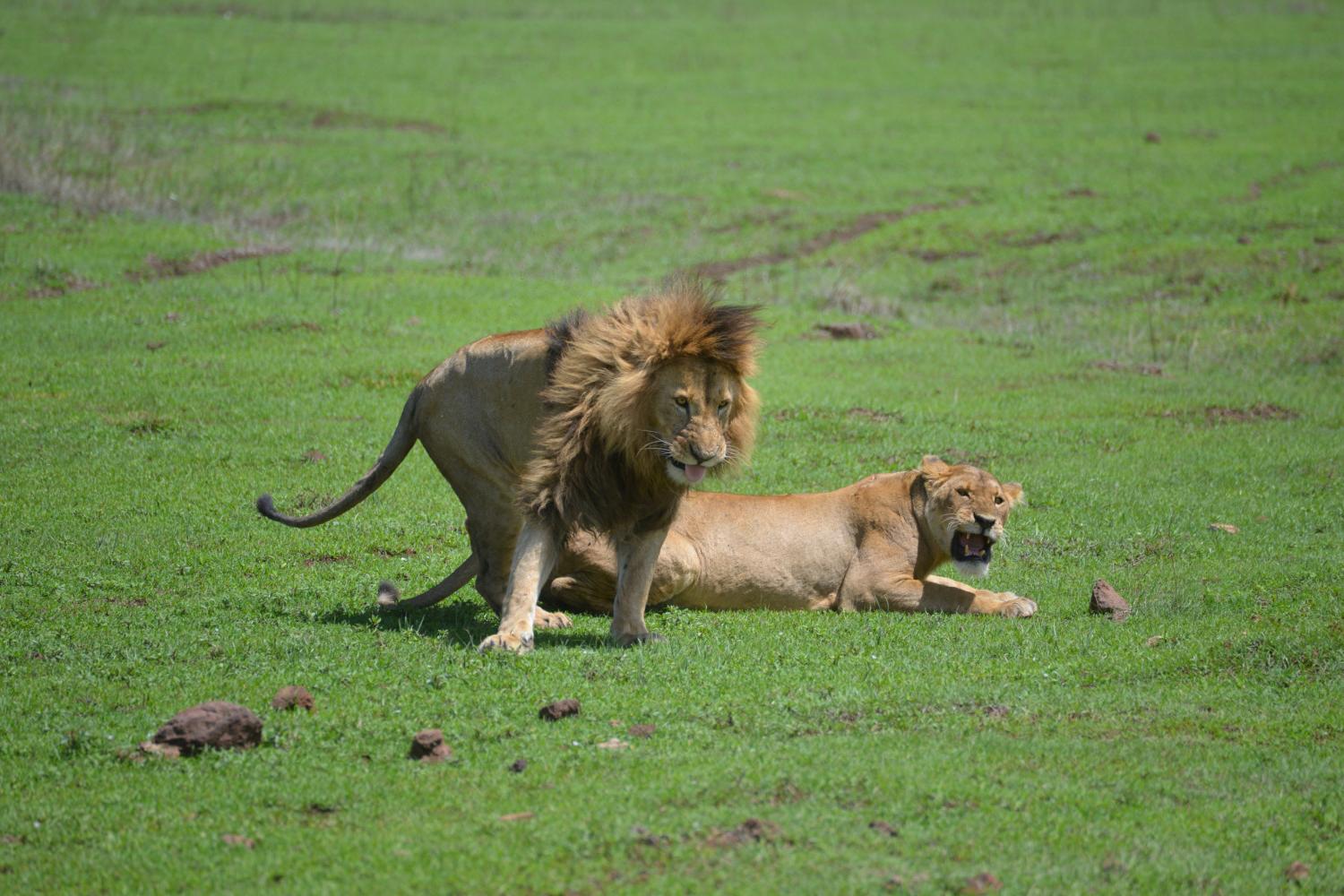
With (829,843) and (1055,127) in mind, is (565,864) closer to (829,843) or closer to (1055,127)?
(829,843)

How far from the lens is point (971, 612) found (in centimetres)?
1013

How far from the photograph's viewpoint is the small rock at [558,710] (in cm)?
745

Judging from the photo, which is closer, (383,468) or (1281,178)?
(383,468)

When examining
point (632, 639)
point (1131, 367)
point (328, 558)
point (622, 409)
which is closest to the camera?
point (622, 409)

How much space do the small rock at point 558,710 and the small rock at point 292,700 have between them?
3.70ft

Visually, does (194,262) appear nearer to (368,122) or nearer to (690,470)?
(690,470)

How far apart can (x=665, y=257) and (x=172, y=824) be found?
22159 mm

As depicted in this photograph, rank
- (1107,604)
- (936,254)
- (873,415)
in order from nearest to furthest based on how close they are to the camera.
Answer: (1107,604) → (873,415) → (936,254)

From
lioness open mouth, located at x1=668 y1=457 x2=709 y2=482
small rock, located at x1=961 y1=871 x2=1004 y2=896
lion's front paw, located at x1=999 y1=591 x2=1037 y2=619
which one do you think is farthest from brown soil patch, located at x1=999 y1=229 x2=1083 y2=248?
small rock, located at x1=961 y1=871 x2=1004 y2=896

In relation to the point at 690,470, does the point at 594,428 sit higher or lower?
higher

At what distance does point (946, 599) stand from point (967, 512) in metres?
0.60

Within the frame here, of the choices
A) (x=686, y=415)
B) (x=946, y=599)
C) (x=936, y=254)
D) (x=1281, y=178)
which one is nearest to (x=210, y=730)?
(x=686, y=415)

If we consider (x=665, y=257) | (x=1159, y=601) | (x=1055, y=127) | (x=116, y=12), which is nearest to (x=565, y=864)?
(x=1159, y=601)

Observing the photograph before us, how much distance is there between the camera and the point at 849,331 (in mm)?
20406
